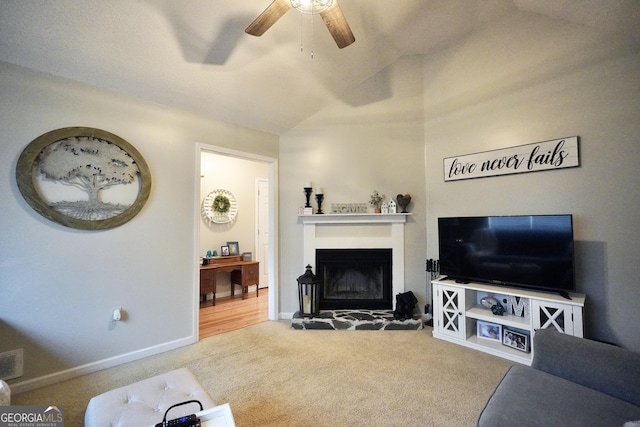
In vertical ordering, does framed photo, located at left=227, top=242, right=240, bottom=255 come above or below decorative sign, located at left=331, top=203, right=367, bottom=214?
below

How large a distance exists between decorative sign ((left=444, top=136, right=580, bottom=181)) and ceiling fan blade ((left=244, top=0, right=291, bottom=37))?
2533 mm

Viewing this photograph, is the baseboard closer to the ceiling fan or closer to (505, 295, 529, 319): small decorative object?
the ceiling fan

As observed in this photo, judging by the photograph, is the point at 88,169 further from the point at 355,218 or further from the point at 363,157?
the point at 363,157

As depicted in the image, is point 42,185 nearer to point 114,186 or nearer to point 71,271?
point 114,186

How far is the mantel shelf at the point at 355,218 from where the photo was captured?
344 centimetres

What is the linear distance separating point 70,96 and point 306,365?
10.3ft

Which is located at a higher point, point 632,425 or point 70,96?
point 70,96

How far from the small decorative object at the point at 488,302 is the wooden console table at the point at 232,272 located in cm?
346

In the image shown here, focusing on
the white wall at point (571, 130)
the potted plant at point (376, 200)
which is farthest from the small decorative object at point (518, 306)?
the potted plant at point (376, 200)

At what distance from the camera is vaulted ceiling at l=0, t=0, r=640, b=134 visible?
1908 millimetres

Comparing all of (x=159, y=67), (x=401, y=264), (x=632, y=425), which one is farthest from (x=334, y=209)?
(x=632, y=425)

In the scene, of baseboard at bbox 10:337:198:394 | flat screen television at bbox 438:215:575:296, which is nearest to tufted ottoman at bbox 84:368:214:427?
baseboard at bbox 10:337:198:394

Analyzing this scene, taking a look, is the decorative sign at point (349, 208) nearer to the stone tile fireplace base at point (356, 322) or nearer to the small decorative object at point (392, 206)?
the small decorative object at point (392, 206)

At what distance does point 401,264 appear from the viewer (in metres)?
3.43
